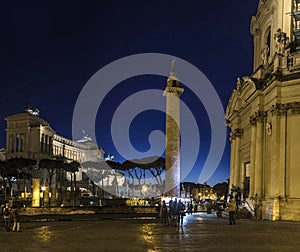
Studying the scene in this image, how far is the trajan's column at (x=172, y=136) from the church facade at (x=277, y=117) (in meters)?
6.11

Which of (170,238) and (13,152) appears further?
(13,152)

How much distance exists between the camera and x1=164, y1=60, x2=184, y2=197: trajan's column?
142 feet

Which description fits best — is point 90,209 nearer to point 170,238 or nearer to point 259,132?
point 259,132

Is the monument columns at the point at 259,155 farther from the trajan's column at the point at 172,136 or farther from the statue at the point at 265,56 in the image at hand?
the trajan's column at the point at 172,136

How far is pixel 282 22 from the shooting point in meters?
37.0

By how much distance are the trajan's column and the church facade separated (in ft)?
20.0

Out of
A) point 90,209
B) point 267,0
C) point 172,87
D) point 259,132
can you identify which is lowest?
point 90,209

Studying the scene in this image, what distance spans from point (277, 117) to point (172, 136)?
1105 centimetres

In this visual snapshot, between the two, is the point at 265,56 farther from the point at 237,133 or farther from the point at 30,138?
the point at 30,138

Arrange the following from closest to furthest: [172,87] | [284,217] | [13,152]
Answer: [284,217] < [172,87] < [13,152]

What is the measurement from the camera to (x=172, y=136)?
43.8 meters

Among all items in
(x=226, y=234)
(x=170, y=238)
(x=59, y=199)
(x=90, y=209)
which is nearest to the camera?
(x=170, y=238)

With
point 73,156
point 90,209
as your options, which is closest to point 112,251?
point 90,209

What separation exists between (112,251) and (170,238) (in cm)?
499
